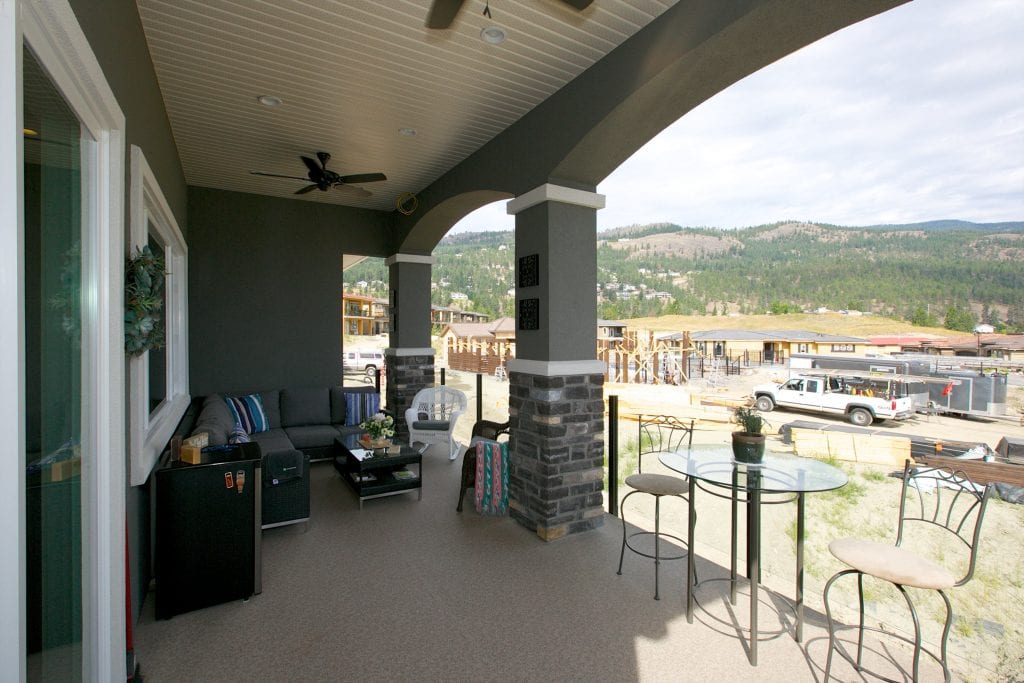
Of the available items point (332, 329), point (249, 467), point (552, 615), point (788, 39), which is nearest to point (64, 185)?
point (249, 467)

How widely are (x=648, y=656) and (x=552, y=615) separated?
0.54m

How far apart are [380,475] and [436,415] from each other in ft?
5.96

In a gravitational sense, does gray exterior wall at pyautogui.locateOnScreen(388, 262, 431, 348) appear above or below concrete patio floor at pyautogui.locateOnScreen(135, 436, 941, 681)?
above

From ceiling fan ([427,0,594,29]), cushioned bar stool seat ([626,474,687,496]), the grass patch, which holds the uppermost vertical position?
ceiling fan ([427,0,594,29])

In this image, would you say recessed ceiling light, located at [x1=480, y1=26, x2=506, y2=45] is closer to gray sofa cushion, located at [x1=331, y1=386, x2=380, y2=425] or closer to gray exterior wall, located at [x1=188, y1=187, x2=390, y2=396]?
gray exterior wall, located at [x1=188, y1=187, x2=390, y2=396]

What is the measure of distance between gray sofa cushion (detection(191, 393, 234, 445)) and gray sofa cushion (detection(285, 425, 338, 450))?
2.52 feet

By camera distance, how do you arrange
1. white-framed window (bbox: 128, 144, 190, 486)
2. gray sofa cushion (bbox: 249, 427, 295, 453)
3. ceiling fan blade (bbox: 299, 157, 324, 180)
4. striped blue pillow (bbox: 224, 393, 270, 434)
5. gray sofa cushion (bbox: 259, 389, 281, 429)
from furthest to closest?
gray sofa cushion (bbox: 259, 389, 281, 429) → striped blue pillow (bbox: 224, 393, 270, 434) → gray sofa cushion (bbox: 249, 427, 295, 453) → ceiling fan blade (bbox: 299, 157, 324, 180) → white-framed window (bbox: 128, 144, 190, 486)

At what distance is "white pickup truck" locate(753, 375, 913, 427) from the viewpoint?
12898mm

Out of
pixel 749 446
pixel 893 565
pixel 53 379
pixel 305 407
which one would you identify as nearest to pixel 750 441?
pixel 749 446

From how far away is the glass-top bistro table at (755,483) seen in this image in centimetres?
227

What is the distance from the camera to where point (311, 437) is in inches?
217

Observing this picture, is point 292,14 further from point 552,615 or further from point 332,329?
point 332,329

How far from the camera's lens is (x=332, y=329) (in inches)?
258

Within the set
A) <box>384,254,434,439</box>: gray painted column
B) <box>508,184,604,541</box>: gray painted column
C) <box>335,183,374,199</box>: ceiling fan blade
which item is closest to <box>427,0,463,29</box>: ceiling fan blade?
<box>508,184,604,541</box>: gray painted column
